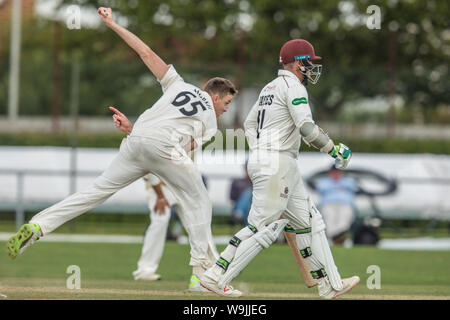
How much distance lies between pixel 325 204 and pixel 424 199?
332 centimetres

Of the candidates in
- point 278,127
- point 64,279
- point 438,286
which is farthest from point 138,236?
point 278,127

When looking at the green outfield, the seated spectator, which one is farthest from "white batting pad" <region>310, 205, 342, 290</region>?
the seated spectator

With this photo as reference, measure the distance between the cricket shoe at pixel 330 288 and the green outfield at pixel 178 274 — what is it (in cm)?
27

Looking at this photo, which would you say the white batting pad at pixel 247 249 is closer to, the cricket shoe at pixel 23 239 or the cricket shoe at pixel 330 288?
the cricket shoe at pixel 330 288

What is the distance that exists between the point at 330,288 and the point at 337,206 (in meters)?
9.12

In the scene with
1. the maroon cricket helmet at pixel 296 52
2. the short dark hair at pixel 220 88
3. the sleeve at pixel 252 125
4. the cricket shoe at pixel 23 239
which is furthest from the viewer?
the short dark hair at pixel 220 88

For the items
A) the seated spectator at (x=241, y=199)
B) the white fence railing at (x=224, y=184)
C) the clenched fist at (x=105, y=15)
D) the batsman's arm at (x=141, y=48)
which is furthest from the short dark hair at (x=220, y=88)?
the white fence railing at (x=224, y=184)

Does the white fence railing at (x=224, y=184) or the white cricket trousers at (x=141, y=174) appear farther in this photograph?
the white fence railing at (x=224, y=184)

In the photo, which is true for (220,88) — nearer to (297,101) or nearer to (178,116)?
(178,116)

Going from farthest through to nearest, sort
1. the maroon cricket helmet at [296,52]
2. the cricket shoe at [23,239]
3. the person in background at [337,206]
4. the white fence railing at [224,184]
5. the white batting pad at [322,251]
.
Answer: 1. the white fence railing at [224,184]
2. the person in background at [337,206]
3. the maroon cricket helmet at [296,52]
4. the white batting pad at [322,251]
5. the cricket shoe at [23,239]

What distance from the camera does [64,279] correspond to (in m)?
11.0

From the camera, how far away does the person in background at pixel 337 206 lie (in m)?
17.3

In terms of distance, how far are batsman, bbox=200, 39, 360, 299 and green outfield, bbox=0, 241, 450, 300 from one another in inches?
16.0
